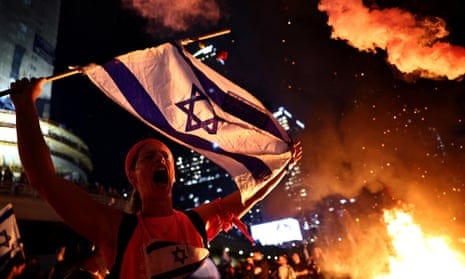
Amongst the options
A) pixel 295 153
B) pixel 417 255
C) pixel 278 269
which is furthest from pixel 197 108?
pixel 417 255

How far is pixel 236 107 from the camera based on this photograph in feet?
12.1

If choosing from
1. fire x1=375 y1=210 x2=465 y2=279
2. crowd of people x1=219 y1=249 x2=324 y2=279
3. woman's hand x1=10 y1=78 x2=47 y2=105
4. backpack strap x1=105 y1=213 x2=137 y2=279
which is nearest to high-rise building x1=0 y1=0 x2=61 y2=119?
crowd of people x1=219 y1=249 x2=324 y2=279

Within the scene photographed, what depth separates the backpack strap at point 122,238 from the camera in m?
2.06

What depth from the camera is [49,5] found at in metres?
44.3

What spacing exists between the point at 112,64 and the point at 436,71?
875cm

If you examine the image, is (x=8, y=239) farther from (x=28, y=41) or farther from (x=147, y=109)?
(x=28, y=41)

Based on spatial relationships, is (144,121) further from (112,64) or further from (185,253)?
(185,253)

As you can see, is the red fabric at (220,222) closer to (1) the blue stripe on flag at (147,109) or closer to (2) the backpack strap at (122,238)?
(1) the blue stripe on flag at (147,109)

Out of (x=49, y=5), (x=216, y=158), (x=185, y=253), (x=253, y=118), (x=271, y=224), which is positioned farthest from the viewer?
(x=271, y=224)

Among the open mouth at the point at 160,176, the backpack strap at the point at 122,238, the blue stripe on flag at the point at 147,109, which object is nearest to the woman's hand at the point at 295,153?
the blue stripe on flag at the point at 147,109

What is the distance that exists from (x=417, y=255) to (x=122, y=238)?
1423cm

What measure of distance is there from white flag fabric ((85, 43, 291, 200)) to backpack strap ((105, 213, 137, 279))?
1.09 metres

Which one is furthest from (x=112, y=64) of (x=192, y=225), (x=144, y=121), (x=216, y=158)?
(x=192, y=225)

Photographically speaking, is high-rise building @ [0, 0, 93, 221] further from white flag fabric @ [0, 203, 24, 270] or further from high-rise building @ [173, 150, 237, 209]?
high-rise building @ [173, 150, 237, 209]
